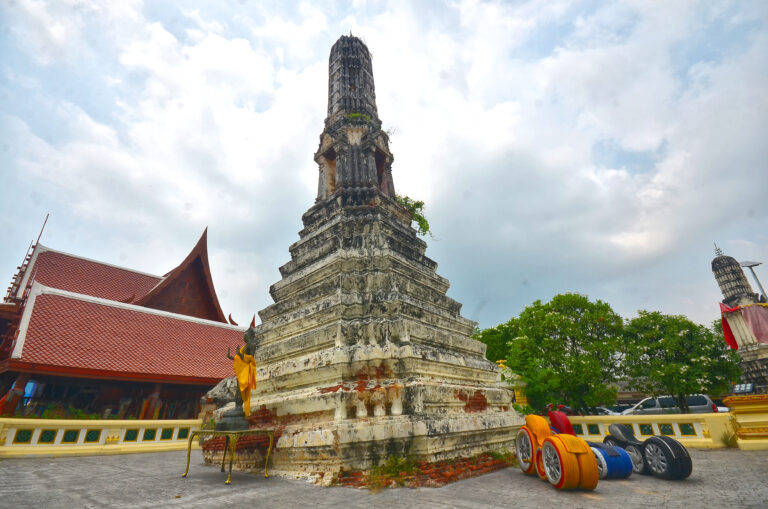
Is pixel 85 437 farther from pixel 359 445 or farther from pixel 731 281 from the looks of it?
pixel 731 281

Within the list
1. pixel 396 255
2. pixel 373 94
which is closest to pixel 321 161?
pixel 373 94

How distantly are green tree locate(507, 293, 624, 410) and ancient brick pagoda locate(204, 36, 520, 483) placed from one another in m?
6.51

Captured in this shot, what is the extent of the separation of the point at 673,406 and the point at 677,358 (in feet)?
13.3

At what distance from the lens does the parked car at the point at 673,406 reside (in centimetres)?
1786

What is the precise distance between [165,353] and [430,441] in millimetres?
11065

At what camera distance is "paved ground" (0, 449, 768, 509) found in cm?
Result: 351

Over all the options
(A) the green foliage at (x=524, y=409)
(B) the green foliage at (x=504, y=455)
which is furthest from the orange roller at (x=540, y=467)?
(A) the green foliage at (x=524, y=409)

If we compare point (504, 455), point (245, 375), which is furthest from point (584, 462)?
point (245, 375)

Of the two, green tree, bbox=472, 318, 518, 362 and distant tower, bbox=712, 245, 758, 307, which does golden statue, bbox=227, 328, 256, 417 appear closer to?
green tree, bbox=472, 318, 518, 362

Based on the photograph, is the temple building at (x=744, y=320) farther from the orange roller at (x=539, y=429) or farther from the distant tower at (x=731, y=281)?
the orange roller at (x=539, y=429)

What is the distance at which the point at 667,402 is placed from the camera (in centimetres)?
1923

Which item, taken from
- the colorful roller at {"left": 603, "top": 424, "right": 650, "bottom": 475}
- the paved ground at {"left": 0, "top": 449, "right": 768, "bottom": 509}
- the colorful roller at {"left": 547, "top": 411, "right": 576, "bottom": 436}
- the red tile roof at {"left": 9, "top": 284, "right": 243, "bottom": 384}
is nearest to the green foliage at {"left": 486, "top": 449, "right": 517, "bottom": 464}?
the paved ground at {"left": 0, "top": 449, "right": 768, "bottom": 509}

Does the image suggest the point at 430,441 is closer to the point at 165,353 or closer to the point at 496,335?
the point at 165,353

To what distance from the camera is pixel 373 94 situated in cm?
1126
